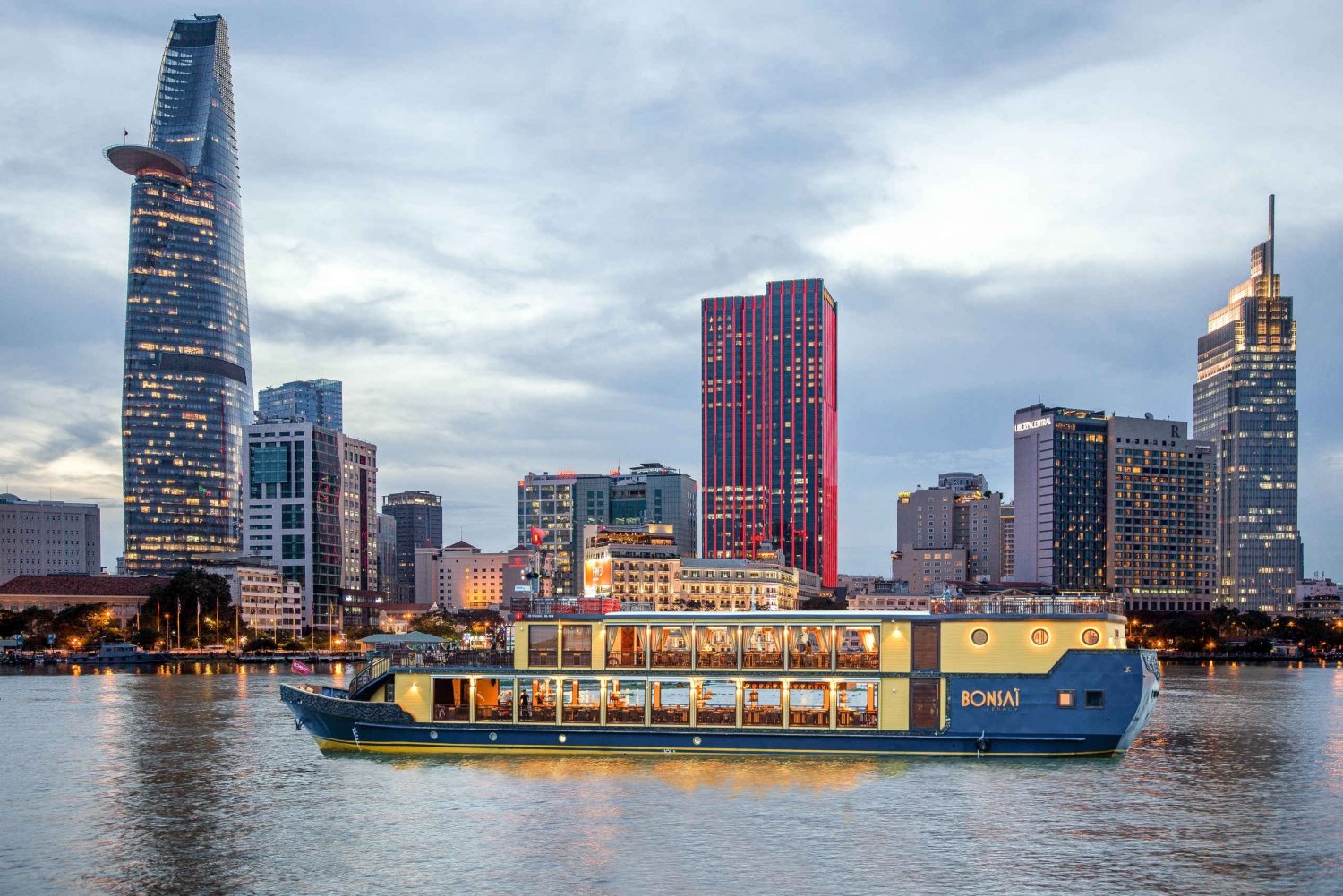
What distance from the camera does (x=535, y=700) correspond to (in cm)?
4666

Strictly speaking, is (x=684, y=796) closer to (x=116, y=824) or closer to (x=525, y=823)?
(x=525, y=823)

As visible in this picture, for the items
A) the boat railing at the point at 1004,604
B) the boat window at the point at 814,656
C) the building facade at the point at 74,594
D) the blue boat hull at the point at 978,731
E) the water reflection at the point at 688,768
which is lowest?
the building facade at the point at 74,594

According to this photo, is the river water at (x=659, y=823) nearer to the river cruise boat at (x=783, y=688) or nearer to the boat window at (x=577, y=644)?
the river cruise boat at (x=783, y=688)

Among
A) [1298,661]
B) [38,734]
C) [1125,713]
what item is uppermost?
[1125,713]

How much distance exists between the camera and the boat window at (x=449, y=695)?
151 feet

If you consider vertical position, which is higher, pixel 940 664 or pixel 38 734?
pixel 940 664

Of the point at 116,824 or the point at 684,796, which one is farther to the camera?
the point at 684,796

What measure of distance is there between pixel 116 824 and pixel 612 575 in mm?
157856

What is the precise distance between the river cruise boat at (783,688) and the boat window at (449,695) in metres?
0.07

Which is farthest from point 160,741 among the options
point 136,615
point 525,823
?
point 136,615

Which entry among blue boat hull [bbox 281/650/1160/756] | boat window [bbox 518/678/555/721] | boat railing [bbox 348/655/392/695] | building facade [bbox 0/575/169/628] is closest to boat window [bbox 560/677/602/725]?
boat window [bbox 518/678/555/721]

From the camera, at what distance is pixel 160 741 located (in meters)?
55.6

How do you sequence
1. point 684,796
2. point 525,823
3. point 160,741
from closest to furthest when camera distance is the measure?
point 525,823 < point 684,796 < point 160,741

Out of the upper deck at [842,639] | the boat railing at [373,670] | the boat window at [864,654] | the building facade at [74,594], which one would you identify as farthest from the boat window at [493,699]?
the building facade at [74,594]
